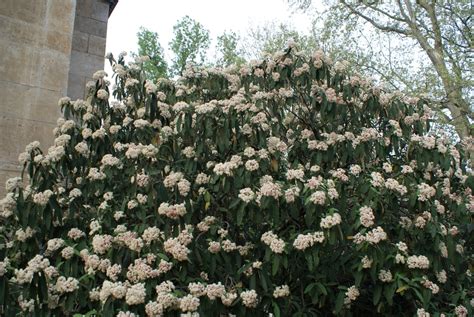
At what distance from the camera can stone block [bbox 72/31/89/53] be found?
6336 mm

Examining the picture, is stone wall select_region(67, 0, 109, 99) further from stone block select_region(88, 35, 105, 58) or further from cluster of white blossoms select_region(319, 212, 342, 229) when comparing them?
cluster of white blossoms select_region(319, 212, 342, 229)

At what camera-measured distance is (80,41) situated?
21.0 feet

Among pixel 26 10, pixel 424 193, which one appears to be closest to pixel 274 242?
pixel 424 193

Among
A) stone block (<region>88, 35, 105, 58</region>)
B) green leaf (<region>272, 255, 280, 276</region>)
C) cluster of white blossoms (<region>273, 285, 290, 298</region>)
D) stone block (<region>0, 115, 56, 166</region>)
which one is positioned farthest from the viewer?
stone block (<region>88, 35, 105, 58</region>)

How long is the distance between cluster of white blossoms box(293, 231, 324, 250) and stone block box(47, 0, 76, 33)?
3.75 meters

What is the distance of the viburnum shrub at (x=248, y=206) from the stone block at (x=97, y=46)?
1.76 m

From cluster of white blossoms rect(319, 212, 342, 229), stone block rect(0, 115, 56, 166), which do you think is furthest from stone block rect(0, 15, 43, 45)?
cluster of white blossoms rect(319, 212, 342, 229)

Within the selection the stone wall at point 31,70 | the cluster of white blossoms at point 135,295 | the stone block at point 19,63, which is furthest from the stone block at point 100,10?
the cluster of white blossoms at point 135,295

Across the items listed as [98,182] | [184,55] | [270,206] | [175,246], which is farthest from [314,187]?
[184,55]

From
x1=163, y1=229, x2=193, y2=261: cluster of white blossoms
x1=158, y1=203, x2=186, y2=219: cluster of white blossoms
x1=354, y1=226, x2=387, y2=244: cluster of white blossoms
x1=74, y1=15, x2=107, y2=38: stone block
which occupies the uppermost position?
x1=74, y1=15, x2=107, y2=38: stone block

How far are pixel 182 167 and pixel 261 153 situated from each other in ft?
2.10

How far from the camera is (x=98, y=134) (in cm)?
432

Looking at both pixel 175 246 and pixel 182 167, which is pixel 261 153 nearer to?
pixel 182 167

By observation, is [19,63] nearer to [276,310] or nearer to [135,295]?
[135,295]
